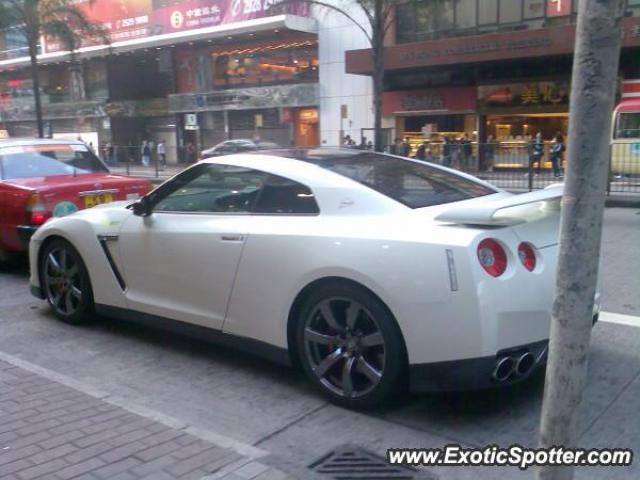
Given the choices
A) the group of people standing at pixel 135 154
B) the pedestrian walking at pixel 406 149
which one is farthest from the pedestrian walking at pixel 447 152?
→ the group of people standing at pixel 135 154

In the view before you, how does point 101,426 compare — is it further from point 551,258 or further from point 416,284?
point 551,258

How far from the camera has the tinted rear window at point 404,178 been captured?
4184 millimetres

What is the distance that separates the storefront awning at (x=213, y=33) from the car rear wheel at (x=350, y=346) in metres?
28.9

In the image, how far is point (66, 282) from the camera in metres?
5.73

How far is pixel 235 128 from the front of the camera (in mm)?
37969

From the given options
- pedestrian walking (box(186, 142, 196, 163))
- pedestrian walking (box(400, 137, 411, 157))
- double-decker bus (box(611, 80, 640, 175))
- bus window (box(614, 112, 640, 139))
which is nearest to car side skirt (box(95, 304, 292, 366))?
double-decker bus (box(611, 80, 640, 175))

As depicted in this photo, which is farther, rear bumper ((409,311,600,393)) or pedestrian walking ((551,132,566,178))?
pedestrian walking ((551,132,566,178))

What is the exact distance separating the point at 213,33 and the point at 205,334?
105 feet

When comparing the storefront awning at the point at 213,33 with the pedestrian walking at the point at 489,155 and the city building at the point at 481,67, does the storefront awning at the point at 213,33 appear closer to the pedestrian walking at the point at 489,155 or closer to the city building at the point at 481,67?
the city building at the point at 481,67

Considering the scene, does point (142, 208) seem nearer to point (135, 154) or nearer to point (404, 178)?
point (404, 178)

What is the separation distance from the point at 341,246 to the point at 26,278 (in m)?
5.35

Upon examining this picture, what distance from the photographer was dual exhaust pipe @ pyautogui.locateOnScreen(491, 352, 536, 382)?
3520 mm

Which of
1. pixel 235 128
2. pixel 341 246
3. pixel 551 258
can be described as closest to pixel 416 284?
pixel 341 246

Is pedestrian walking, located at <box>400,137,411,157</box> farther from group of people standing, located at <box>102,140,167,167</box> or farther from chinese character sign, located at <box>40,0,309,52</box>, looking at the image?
chinese character sign, located at <box>40,0,309,52</box>
